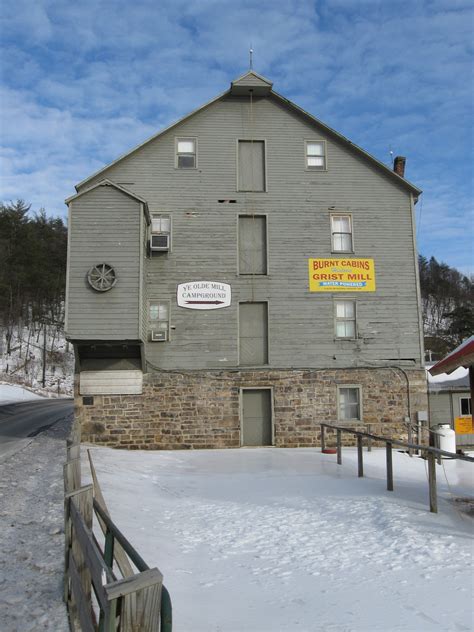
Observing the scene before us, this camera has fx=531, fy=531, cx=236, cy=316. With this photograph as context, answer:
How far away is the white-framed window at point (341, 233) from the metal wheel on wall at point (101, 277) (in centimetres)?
709

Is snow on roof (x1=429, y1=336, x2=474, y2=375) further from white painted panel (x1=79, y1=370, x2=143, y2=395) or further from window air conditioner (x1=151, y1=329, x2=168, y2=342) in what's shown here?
white painted panel (x1=79, y1=370, x2=143, y2=395)

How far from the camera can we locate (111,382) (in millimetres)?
15859

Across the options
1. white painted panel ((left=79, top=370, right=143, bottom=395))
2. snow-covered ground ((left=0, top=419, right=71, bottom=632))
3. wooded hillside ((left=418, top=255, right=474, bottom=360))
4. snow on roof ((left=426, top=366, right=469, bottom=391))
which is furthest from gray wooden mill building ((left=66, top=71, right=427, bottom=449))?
wooded hillside ((left=418, top=255, right=474, bottom=360))

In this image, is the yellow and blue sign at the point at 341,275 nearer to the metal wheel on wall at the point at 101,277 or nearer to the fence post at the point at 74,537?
the metal wheel on wall at the point at 101,277

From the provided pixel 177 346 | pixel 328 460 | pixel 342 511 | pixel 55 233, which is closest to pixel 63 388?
→ pixel 55 233

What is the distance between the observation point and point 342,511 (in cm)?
756

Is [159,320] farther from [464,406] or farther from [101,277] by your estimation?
[464,406]

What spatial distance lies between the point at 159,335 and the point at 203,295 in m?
1.84

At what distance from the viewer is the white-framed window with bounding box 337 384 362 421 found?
16516mm

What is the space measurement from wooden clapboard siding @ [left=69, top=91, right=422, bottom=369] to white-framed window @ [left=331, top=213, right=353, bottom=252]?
0.21 meters

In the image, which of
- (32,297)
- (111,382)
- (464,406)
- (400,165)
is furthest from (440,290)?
(111,382)

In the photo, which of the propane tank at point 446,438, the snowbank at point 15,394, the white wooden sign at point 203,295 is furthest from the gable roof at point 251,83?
the snowbank at point 15,394

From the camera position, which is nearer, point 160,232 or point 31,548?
point 31,548

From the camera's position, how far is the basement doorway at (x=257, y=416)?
16.3 m
